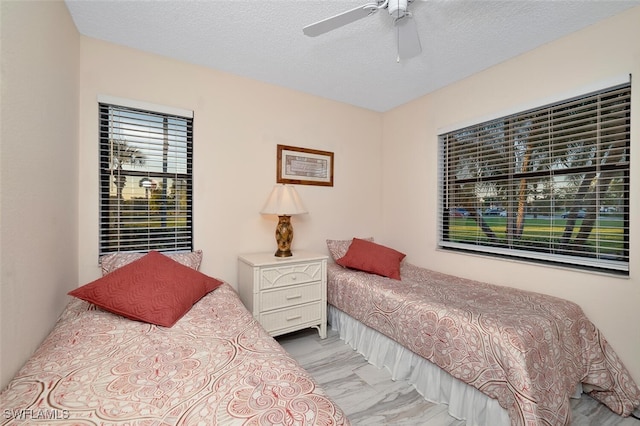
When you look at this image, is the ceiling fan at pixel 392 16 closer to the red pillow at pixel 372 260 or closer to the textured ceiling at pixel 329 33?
the textured ceiling at pixel 329 33

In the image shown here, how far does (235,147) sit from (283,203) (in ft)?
2.35

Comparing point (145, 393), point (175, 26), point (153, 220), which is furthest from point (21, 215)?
point (175, 26)

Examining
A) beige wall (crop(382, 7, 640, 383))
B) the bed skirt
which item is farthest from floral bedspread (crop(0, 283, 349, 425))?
beige wall (crop(382, 7, 640, 383))

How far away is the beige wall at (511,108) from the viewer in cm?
164

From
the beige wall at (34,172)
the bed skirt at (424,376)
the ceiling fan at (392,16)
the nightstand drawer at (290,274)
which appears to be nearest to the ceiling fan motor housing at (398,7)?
the ceiling fan at (392,16)

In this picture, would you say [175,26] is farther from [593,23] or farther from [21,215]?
[593,23]

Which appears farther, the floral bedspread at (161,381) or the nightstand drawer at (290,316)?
the nightstand drawer at (290,316)

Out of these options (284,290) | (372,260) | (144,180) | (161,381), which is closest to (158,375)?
(161,381)

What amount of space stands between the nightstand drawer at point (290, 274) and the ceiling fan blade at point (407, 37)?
5.78 feet

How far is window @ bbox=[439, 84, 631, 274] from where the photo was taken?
5.68ft

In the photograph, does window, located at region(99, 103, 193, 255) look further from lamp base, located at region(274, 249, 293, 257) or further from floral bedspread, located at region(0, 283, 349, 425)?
floral bedspread, located at region(0, 283, 349, 425)

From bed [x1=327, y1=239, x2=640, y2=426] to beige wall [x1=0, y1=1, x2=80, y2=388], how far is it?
6.52 ft

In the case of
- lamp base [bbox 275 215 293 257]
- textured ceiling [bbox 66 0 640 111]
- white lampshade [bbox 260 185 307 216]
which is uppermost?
textured ceiling [bbox 66 0 640 111]

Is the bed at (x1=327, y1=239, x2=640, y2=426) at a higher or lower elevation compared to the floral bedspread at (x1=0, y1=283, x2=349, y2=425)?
lower
